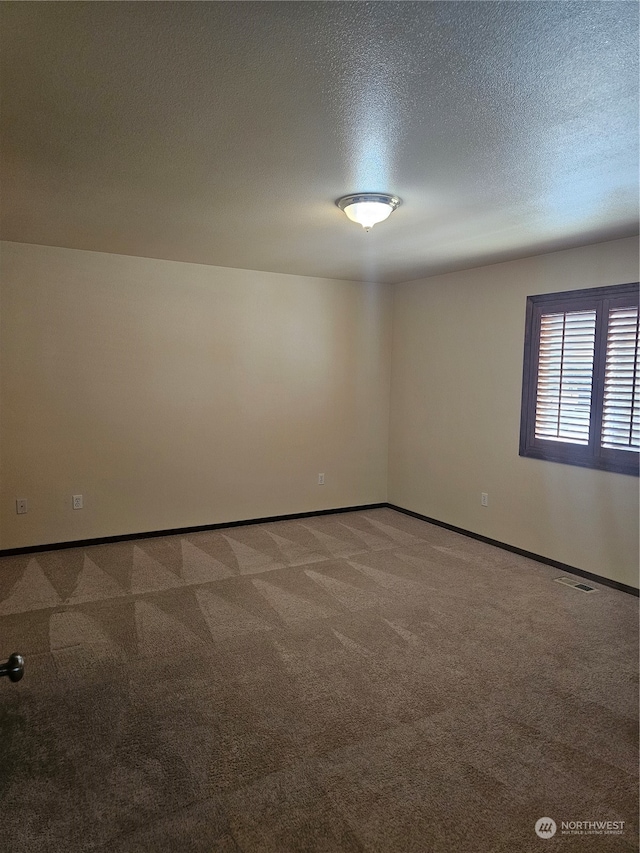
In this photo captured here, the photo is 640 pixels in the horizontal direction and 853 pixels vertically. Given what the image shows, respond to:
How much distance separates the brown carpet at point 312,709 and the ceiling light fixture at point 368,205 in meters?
2.37

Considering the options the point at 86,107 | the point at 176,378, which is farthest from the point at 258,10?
the point at 176,378

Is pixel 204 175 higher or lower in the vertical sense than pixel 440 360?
higher

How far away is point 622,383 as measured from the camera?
3844 millimetres

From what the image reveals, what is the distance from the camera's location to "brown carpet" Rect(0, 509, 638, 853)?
1876 millimetres

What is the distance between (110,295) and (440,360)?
310 cm

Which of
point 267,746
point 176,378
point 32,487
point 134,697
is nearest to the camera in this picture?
point 267,746

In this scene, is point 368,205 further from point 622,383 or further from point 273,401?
point 273,401

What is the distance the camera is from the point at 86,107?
80.7 inches

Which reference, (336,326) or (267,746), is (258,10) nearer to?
(267,746)

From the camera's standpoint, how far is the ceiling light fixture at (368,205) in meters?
2.96

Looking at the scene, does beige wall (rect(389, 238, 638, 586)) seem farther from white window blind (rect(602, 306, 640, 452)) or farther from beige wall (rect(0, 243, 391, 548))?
beige wall (rect(0, 243, 391, 548))

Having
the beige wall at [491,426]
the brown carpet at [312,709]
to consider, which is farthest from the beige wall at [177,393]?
the brown carpet at [312,709]

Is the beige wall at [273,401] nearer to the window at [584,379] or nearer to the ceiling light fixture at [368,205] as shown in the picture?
the window at [584,379]

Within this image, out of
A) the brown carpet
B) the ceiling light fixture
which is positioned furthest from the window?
the ceiling light fixture
